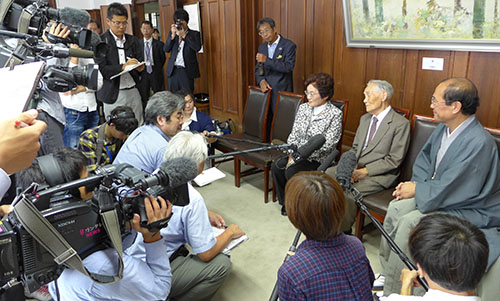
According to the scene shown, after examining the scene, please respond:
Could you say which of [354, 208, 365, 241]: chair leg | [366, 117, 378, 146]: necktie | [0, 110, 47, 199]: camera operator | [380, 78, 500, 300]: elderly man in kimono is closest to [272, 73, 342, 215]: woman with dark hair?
[366, 117, 378, 146]: necktie

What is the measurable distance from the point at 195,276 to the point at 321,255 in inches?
33.0

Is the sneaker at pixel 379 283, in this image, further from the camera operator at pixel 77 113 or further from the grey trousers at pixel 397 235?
the camera operator at pixel 77 113

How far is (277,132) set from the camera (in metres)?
3.43

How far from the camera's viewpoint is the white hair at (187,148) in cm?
164

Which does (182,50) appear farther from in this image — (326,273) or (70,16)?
(326,273)

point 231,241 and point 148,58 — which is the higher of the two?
point 148,58

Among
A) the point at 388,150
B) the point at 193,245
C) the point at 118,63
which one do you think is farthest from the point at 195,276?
the point at 118,63

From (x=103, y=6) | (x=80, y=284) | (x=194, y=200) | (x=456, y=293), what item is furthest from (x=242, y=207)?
(x=103, y=6)

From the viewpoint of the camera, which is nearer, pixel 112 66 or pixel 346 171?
pixel 346 171

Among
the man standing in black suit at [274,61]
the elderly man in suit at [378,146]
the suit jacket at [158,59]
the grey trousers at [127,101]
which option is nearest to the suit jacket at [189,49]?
the suit jacket at [158,59]

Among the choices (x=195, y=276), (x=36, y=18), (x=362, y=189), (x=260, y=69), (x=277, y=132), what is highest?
(x=36, y=18)

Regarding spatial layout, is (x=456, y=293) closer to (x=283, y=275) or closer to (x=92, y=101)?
(x=283, y=275)

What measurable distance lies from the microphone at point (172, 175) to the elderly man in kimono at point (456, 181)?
131 centimetres

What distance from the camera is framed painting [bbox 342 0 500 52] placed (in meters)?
2.49
